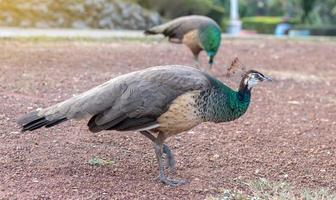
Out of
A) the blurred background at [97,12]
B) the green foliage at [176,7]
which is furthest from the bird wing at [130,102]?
the green foliage at [176,7]

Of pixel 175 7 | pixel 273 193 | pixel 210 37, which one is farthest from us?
pixel 175 7

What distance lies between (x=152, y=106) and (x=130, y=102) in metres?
0.17

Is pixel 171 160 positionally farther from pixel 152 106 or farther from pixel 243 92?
pixel 243 92

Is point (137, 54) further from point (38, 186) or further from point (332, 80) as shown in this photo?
point (38, 186)

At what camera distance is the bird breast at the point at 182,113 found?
13.7 feet

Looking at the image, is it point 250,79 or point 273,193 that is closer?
point 273,193

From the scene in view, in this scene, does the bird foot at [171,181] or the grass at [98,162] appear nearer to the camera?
the bird foot at [171,181]

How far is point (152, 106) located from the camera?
13.7 feet

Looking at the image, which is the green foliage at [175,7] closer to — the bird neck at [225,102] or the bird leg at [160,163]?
the bird neck at [225,102]

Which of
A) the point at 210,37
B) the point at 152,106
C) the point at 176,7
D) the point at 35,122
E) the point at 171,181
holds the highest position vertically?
the point at 152,106

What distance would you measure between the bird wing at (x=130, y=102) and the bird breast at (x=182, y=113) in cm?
4

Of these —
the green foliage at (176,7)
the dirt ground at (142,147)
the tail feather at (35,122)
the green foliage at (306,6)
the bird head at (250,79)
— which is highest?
the bird head at (250,79)

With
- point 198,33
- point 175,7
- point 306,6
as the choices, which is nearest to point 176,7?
point 175,7

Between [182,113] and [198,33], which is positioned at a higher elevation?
[182,113]
